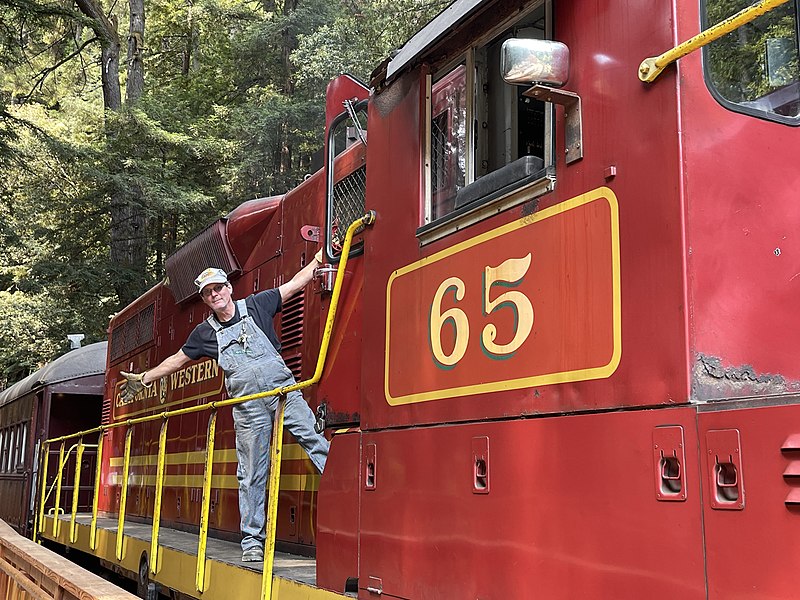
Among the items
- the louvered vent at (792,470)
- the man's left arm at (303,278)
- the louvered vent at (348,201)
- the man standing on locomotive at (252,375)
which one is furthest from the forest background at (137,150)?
the louvered vent at (792,470)

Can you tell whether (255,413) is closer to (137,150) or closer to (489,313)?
(489,313)

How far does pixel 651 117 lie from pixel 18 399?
13482 mm

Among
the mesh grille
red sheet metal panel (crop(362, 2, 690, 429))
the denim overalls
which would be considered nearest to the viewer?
red sheet metal panel (crop(362, 2, 690, 429))

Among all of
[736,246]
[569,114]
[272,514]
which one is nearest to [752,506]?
[736,246]

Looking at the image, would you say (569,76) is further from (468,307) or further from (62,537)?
(62,537)

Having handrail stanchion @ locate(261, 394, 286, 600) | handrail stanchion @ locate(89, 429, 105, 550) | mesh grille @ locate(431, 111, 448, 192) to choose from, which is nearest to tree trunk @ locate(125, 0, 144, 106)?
handrail stanchion @ locate(89, 429, 105, 550)

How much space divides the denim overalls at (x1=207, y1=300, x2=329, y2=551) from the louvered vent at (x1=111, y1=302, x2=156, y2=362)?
14.0ft

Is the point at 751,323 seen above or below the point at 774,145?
below

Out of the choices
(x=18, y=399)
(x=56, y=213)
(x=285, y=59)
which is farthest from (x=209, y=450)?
(x=285, y=59)

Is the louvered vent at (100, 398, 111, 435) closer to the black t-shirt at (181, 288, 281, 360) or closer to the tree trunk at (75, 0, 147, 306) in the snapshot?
the black t-shirt at (181, 288, 281, 360)

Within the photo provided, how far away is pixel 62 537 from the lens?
8.73m

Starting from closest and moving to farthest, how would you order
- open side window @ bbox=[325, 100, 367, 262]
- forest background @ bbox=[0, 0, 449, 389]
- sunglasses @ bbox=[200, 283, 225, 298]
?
open side window @ bbox=[325, 100, 367, 262] → sunglasses @ bbox=[200, 283, 225, 298] → forest background @ bbox=[0, 0, 449, 389]

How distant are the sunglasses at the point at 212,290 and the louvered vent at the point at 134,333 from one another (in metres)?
4.20

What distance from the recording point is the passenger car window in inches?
91.0
